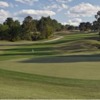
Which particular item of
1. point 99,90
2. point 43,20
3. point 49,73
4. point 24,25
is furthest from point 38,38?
point 99,90

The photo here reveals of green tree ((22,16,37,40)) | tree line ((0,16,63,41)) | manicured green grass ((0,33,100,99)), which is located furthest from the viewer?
green tree ((22,16,37,40))

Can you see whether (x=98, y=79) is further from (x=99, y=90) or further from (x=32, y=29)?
(x=32, y=29)

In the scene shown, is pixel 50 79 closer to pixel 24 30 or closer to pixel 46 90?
pixel 46 90

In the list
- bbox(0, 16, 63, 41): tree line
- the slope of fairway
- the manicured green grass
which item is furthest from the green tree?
the slope of fairway

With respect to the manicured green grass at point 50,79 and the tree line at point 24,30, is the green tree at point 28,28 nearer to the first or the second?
the tree line at point 24,30

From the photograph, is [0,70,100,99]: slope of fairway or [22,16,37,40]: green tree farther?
[22,16,37,40]: green tree

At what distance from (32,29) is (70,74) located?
92.7 metres

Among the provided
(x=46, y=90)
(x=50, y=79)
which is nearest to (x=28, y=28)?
(x=50, y=79)

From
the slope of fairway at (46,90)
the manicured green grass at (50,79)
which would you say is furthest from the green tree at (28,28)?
the slope of fairway at (46,90)

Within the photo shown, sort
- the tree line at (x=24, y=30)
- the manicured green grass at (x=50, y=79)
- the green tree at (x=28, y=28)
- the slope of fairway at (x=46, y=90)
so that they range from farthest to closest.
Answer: the green tree at (x=28, y=28), the tree line at (x=24, y=30), the manicured green grass at (x=50, y=79), the slope of fairway at (x=46, y=90)

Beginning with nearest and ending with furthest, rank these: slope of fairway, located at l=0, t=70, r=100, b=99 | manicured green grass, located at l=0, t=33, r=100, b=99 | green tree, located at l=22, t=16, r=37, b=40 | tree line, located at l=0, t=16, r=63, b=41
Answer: slope of fairway, located at l=0, t=70, r=100, b=99 < manicured green grass, located at l=0, t=33, r=100, b=99 < tree line, located at l=0, t=16, r=63, b=41 < green tree, located at l=22, t=16, r=37, b=40

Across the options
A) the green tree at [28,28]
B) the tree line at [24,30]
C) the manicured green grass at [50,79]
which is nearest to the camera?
the manicured green grass at [50,79]

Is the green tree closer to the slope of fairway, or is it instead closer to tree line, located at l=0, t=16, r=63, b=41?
tree line, located at l=0, t=16, r=63, b=41

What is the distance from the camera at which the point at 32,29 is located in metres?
115
